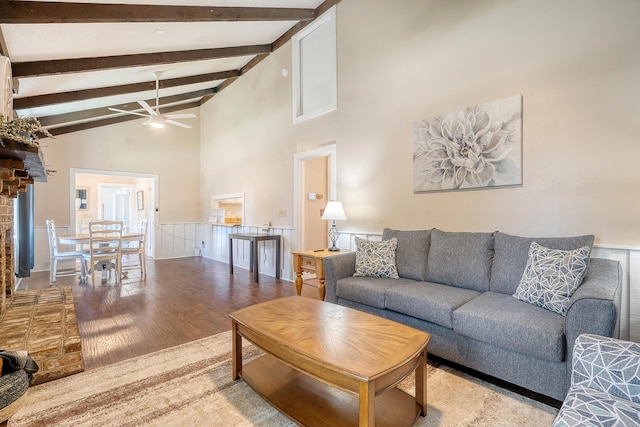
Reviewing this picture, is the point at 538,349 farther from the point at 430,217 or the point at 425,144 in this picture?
the point at 425,144

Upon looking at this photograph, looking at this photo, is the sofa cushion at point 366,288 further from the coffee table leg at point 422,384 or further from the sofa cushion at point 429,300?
the coffee table leg at point 422,384

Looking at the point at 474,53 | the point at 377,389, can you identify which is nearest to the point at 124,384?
the point at 377,389

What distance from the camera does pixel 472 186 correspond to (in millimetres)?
2771

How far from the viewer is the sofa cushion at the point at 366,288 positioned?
251 cm

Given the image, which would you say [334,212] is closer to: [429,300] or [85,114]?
[429,300]

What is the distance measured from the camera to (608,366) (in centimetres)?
119

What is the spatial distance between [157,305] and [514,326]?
3.57m

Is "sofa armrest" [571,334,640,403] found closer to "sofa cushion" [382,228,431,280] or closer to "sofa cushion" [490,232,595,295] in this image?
"sofa cushion" [490,232,595,295]

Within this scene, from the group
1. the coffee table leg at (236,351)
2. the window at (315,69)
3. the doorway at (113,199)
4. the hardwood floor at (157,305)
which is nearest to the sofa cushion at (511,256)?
the coffee table leg at (236,351)

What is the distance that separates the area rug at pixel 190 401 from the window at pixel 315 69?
11.2 ft

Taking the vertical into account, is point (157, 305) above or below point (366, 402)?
below

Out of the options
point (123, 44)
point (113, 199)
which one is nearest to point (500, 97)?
point (123, 44)

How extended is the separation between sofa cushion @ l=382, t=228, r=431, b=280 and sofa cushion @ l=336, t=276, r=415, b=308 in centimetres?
11

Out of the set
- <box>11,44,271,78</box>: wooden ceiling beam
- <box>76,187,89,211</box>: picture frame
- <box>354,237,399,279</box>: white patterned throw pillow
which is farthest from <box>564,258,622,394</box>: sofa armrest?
<box>76,187,89,211</box>: picture frame
